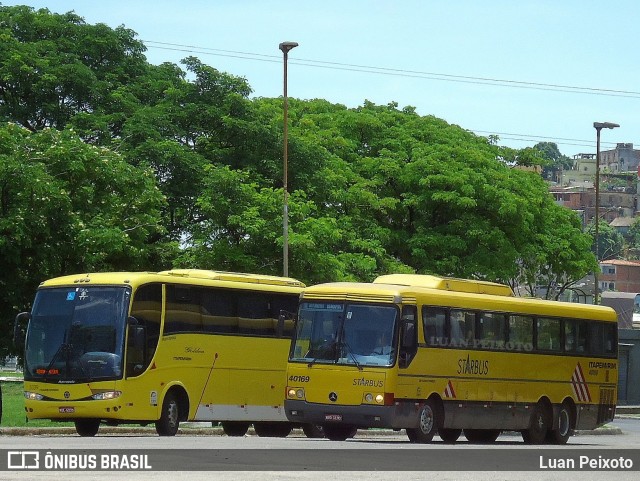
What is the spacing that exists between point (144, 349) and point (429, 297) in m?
5.48

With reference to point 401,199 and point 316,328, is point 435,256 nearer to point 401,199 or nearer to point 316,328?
point 401,199

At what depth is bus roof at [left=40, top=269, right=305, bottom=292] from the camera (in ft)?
91.1

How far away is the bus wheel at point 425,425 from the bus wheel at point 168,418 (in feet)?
15.2

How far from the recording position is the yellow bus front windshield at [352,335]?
1049 inches

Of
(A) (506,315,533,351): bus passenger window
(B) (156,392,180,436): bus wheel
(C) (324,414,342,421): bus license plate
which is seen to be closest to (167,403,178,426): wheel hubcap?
(B) (156,392,180,436): bus wheel

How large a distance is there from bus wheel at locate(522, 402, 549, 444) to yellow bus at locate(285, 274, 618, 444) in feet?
0.09

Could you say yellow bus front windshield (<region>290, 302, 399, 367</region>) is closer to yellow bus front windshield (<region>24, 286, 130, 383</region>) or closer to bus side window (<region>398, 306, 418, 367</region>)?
bus side window (<region>398, 306, 418, 367</region>)

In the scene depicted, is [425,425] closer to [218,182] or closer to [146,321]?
[146,321]

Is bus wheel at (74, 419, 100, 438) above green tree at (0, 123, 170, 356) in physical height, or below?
below

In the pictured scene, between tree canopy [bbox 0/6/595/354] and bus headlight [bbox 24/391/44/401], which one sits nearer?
bus headlight [bbox 24/391/44/401]

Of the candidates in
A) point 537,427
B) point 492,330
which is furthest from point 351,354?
point 537,427

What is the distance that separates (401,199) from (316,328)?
3846 centimetres
